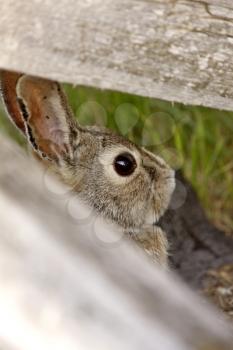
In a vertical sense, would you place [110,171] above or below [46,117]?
below

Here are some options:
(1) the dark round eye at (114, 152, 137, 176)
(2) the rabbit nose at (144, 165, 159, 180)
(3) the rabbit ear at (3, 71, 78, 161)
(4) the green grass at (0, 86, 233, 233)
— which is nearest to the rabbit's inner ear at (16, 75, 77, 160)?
(3) the rabbit ear at (3, 71, 78, 161)

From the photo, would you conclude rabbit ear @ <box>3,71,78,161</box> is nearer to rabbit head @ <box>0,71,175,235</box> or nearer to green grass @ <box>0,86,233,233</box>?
rabbit head @ <box>0,71,175,235</box>

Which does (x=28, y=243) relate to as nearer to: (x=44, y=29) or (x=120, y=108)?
(x=44, y=29)

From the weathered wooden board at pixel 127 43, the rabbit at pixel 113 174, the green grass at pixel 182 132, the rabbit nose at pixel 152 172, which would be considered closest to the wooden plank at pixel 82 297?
the weathered wooden board at pixel 127 43

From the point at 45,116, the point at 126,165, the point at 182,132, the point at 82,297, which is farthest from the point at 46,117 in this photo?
the point at 82,297

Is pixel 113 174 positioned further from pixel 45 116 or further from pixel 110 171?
pixel 45 116

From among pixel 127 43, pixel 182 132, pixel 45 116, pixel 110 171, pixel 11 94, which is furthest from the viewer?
pixel 182 132
